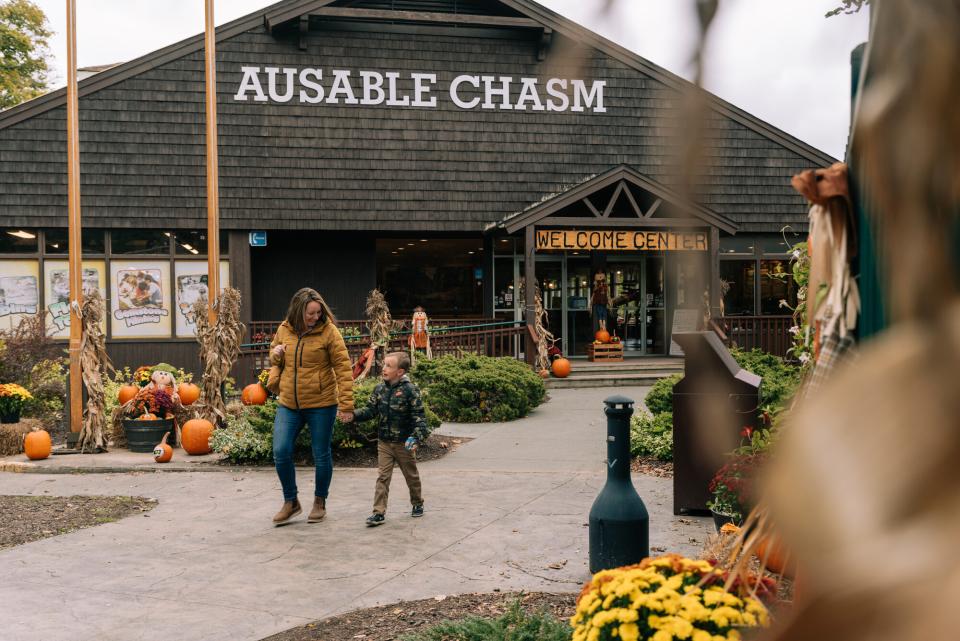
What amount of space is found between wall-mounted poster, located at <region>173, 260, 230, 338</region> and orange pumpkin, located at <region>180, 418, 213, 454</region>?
29.1ft

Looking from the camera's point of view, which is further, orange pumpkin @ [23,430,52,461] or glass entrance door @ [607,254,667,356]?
glass entrance door @ [607,254,667,356]

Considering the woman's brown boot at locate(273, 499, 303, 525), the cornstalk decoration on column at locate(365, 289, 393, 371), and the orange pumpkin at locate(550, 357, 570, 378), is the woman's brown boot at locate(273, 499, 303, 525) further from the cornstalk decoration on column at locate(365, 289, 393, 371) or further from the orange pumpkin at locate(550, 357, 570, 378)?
the orange pumpkin at locate(550, 357, 570, 378)

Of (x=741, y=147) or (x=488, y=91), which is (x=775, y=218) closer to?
(x=741, y=147)

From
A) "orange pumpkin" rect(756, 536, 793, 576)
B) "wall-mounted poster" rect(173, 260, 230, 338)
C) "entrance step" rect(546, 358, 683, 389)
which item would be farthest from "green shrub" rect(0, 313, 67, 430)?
"orange pumpkin" rect(756, 536, 793, 576)

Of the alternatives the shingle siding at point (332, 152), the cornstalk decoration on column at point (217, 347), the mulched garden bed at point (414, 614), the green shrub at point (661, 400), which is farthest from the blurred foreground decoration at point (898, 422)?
the shingle siding at point (332, 152)

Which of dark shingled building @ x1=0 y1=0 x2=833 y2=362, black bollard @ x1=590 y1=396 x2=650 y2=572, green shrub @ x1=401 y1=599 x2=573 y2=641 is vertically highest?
dark shingled building @ x1=0 y1=0 x2=833 y2=362

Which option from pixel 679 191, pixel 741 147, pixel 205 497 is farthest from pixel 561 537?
pixel 741 147

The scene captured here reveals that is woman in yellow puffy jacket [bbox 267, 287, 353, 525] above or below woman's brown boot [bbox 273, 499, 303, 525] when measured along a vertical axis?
above

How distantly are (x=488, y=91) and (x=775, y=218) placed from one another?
7.62m

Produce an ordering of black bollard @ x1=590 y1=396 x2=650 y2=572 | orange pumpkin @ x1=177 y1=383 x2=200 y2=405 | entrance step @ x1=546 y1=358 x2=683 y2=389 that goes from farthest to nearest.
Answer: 1. entrance step @ x1=546 y1=358 x2=683 y2=389
2. orange pumpkin @ x1=177 y1=383 x2=200 y2=405
3. black bollard @ x1=590 y1=396 x2=650 y2=572

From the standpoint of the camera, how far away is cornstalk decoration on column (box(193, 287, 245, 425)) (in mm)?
11367

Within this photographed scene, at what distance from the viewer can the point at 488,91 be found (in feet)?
68.1

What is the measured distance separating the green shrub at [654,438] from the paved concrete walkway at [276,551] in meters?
0.63

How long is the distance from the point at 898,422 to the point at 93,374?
472 inches
